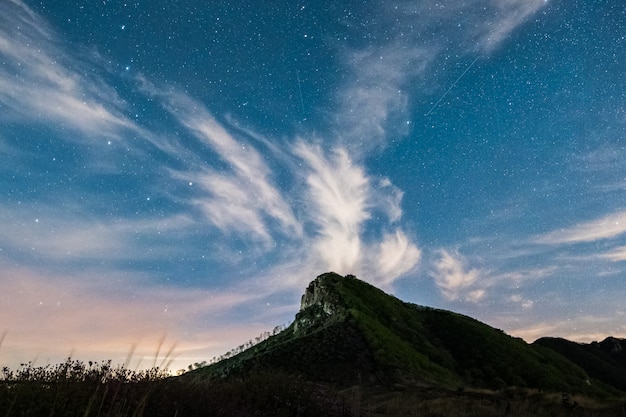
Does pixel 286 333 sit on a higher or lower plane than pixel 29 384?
higher

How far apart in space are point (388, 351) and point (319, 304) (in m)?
19.9

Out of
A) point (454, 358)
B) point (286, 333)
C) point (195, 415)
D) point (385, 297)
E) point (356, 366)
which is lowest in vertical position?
point (195, 415)

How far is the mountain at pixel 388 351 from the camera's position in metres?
39.7

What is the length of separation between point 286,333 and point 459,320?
28.1 metres

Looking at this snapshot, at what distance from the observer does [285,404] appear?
11688 mm

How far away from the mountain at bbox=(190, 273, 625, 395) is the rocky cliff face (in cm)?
18

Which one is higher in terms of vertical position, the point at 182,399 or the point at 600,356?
the point at 600,356

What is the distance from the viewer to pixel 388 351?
4381 centimetres

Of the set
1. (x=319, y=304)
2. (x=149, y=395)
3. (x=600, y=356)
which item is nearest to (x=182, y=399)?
(x=149, y=395)

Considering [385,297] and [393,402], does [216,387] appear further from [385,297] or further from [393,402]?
[385,297]

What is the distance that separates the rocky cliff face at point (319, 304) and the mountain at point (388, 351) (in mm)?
185

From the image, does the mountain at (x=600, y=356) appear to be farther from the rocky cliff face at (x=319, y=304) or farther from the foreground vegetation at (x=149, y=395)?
the foreground vegetation at (x=149, y=395)

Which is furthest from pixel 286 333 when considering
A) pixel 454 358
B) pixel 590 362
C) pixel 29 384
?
pixel 590 362

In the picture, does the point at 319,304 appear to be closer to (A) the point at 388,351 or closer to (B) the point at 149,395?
(A) the point at 388,351
